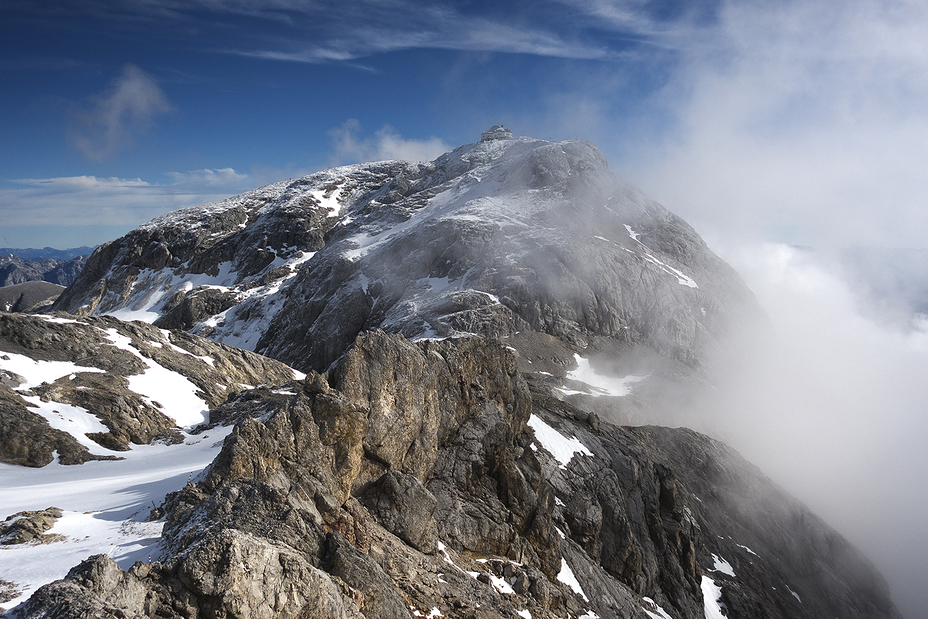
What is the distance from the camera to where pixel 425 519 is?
21.8 m

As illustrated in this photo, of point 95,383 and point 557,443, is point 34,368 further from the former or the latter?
point 557,443

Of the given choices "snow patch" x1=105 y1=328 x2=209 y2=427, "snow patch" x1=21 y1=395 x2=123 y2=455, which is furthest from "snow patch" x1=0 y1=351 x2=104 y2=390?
"snow patch" x1=105 y1=328 x2=209 y2=427

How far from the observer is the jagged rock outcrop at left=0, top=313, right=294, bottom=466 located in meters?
32.3

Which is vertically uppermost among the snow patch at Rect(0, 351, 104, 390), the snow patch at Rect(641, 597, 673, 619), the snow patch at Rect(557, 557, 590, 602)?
the snow patch at Rect(0, 351, 104, 390)

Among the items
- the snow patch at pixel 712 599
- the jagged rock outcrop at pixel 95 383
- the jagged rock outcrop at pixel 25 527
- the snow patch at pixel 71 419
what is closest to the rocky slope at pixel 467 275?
the snow patch at pixel 712 599

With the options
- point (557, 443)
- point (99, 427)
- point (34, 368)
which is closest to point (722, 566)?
point (557, 443)

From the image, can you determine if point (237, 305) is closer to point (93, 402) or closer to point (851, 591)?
point (93, 402)

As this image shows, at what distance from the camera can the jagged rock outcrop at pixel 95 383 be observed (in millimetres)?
32281

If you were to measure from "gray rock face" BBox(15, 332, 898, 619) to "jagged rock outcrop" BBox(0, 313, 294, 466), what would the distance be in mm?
20567

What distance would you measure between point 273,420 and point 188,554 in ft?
27.3

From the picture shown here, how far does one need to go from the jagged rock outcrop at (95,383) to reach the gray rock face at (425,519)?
2057 centimetres

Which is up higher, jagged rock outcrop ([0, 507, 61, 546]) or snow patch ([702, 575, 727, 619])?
jagged rock outcrop ([0, 507, 61, 546])

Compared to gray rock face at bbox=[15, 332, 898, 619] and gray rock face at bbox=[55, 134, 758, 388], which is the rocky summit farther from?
gray rock face at bbox=[55, 134, 758, 388]

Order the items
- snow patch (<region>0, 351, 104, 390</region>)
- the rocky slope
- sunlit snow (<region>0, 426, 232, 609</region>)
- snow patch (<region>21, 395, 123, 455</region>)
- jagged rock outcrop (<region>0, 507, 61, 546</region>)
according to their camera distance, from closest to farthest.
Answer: sunlit snow (<region>0, 426, 232, 609</region>)
jagged rock outcrop (<region>0, 507, 61, 546</region>)
snow patch (<region>21, 395, 123, 455</region>)
snow patch (<region>0, 351, 104, 390</region>)
the rocky slope
